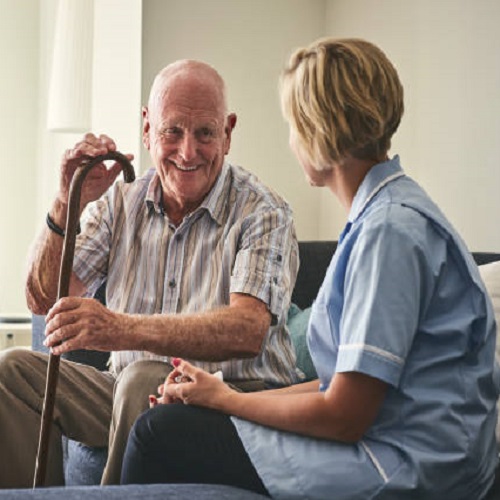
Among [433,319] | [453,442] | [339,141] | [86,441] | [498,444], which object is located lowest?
[86,441]

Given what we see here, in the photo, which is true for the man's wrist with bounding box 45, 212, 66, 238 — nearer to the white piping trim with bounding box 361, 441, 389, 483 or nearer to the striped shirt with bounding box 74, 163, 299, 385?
the striped shirt with bounding box 74, 163, 299, 385

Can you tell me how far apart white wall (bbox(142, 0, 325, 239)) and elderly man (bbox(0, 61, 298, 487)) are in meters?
1.90

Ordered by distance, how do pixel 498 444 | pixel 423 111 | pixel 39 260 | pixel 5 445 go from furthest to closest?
pixel 423 111 < pixel 39 260 < pixel 5 445 < pixel 498 444

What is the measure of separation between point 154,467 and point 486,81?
7.39 feet

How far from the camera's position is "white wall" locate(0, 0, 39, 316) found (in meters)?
5.14

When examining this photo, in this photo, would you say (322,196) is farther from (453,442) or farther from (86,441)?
(453,442)

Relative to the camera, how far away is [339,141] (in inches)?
68.1

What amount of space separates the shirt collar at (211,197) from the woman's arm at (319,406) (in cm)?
95

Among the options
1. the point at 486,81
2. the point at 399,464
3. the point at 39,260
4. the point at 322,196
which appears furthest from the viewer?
the point at 322,196

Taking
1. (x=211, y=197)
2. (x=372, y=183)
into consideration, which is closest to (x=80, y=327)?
(x=211, y=197)

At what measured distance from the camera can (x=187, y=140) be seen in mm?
2695

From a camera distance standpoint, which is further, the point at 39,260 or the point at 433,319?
the point at 39,260

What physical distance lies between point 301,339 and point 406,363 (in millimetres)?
1346

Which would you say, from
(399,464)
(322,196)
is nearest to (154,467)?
(399,464)
